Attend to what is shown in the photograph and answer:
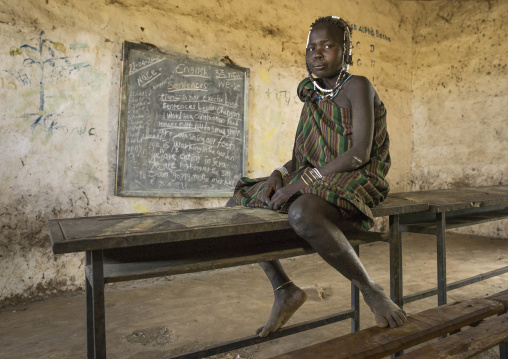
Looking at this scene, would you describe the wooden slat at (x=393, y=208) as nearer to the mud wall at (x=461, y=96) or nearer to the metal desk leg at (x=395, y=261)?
the metal desk leg at (x=395, y=261)

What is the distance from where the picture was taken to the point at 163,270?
134cm

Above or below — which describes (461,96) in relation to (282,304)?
above

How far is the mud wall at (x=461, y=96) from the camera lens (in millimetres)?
5363

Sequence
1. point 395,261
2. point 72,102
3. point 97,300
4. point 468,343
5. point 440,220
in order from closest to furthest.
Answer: point 97,300, point 468,343, point 395,261, point 440,220, point 72,102

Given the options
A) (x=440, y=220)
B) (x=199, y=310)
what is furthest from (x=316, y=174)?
(x=199, y=310)

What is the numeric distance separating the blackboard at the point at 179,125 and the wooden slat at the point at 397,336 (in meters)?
2.69

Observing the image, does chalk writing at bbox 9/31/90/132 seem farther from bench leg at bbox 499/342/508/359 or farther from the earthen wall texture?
bench leg at bbox 499/342/508/359

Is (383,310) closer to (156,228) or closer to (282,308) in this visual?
(282,308)

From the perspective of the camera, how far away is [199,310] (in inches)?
113

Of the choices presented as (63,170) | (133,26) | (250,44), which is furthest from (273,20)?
(63,170)

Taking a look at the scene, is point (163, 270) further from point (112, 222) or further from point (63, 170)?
point (63, 170)

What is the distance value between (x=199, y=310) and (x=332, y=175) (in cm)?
175

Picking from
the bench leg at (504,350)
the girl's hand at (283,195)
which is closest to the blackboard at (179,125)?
the girl's hand at (283,195)

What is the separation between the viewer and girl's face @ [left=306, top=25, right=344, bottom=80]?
6.16ft
